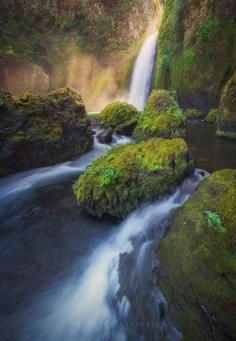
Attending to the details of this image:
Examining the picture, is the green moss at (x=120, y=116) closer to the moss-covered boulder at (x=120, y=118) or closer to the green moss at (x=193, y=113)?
the moss-covered boulder at (x=120, y=118)

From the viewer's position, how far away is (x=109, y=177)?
15.5ft

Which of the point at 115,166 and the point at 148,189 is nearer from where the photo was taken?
the point at 148,189

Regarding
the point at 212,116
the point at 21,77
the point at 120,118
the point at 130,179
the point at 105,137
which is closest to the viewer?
the point at 130,179

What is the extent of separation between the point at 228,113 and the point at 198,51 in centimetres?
674

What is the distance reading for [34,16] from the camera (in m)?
22.7

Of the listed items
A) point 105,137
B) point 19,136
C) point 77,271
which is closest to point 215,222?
point 77,271

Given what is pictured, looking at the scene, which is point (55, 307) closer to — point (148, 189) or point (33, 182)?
point (148, 189)

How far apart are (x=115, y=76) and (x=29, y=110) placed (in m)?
16.9

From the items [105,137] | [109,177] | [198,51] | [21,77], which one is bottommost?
[105,137]

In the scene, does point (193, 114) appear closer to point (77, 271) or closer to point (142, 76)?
point (142, 76)

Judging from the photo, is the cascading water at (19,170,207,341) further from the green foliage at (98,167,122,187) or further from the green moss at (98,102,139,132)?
the green moss at (98,102,139,132)

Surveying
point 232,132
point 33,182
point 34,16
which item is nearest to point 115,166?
point 33,182

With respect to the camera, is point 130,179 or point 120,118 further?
point 120,118

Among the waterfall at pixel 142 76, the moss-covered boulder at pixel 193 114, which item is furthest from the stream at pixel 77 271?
the waterfall at pixel 142 76
